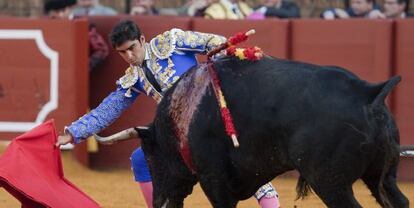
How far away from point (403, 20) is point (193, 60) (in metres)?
3.18

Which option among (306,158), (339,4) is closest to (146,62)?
(306,158)

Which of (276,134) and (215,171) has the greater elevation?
(276,134)

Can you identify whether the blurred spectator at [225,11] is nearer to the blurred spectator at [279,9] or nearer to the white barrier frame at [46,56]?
the blurred spectator at [279,9]

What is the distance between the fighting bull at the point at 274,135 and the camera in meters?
4.40

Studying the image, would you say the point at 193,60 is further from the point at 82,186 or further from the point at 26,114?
the point at 26,114

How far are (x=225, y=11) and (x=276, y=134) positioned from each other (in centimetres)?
503

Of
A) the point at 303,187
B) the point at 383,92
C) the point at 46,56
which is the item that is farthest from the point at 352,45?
the point at 383,92

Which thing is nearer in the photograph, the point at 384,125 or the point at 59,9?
the point at 384,125

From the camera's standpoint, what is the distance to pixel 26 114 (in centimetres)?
893

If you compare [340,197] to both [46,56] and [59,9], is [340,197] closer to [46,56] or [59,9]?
[46,56]

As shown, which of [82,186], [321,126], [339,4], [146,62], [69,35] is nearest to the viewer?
[321,126]

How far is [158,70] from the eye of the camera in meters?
5.49

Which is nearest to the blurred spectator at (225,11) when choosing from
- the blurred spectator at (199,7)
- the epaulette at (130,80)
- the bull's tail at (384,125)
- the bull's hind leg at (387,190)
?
the blurred spectator at (199,7)

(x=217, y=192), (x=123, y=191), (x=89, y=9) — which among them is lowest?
(x=123, y=191)
